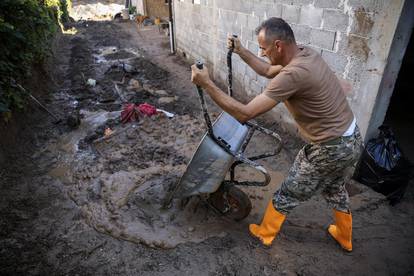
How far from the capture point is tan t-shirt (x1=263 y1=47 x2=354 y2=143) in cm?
211

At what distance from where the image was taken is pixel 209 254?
279 centimetres

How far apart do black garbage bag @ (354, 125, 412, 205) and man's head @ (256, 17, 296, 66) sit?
187cm

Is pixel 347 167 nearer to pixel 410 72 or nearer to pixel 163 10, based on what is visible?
pixel 410 72

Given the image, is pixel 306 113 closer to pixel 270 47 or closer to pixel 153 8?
pixel 270 47

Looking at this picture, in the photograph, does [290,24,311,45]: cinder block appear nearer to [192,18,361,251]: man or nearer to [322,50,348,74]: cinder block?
[322,50,348,74]: cinder block

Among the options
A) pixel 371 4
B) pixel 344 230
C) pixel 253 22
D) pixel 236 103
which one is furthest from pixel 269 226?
pixel 253 22

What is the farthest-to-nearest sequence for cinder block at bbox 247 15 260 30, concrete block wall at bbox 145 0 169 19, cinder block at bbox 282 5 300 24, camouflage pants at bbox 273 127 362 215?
concrete block wall at bbox 145 0 169 19
cinder block at bbox 247 15 260 30
cinder block at bbox 282 5 300 24
camouflage pants at bbox 273 127 362 215

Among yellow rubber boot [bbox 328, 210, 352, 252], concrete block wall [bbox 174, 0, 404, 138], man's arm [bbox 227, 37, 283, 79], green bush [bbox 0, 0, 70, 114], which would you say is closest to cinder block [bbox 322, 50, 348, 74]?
concrete block wall [bbox 174, 0, 404, 138]

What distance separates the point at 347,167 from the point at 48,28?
747 centimetres

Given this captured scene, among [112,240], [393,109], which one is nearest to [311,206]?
[112,240]

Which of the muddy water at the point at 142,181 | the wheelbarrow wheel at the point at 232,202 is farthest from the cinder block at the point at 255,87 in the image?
the wheelbarrow wheel at the point at 232,202

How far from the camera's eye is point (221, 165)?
100 inches

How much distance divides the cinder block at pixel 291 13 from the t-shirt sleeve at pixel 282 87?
255 centimetres

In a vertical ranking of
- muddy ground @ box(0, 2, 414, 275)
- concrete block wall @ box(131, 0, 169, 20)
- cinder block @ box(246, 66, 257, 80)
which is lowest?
muddy ground @ box(0, 2, 414, 275)
